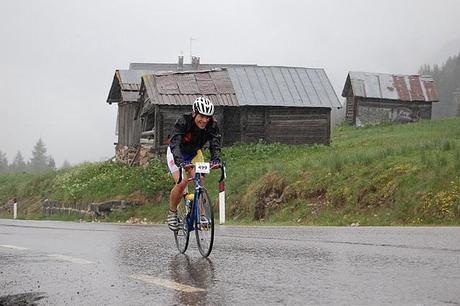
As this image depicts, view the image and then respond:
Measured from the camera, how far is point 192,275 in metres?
6.01

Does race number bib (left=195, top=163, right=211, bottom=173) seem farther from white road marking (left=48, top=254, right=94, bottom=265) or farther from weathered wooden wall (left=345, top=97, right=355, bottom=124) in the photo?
weathered wooden wall (left=345, top=97, right=355, bottom=124)

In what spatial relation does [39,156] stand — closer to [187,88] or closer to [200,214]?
[187,88]

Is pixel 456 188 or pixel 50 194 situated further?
pixel 50 194

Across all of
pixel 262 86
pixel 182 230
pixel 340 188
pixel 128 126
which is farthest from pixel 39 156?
pixel 182 230

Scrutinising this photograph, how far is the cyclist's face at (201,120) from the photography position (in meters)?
7.52

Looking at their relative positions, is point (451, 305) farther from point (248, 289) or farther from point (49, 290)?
point (49, 290)

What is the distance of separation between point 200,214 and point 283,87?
30.4m

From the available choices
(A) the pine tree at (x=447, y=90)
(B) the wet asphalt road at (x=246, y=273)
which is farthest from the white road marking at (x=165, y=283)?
(A) the pine tree at (x=447, y=90)

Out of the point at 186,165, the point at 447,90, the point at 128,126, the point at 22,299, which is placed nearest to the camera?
the point at 22,299

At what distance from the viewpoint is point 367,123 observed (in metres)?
63.9

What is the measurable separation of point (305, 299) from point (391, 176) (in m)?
14.5

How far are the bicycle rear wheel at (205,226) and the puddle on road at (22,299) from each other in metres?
2.58

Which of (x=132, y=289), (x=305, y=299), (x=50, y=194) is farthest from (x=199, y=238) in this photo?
(x=50, y=194)

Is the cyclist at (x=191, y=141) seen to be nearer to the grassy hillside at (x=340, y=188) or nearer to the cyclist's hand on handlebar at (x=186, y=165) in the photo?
the cyclist's hand on handlebar at (x=186, y=165)
